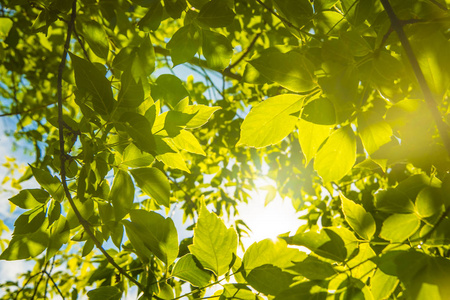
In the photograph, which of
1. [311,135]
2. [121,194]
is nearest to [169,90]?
[121,194]

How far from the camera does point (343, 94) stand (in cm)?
69

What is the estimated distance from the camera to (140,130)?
70 centimetres

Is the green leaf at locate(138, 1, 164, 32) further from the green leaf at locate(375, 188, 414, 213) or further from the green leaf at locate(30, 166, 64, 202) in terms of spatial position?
the green leaf at locate(375, 188, 414, 213)

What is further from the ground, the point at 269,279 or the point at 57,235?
the point at 57,235

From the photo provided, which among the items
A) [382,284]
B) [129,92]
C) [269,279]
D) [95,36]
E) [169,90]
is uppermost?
[95,36]

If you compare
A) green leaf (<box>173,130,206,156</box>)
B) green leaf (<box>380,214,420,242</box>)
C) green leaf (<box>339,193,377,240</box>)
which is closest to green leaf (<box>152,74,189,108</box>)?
green leaf (<box>173,130,206,156</box>)

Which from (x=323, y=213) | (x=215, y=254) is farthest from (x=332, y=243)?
(x=323, y=213)

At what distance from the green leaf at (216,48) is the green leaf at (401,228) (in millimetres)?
673

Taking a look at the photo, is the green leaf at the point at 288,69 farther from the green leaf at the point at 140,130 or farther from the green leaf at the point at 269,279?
the green leaf at the point at 269,279

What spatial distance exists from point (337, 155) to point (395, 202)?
0.58 ft

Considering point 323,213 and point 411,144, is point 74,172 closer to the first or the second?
point 411,144

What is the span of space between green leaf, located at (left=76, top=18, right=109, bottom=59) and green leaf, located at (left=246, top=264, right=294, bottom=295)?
2.80ft

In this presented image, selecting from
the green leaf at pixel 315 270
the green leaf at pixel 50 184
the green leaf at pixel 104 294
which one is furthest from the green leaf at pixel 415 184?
the green leaf at pixel 50 184

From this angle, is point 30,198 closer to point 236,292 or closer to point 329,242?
point 236,292
